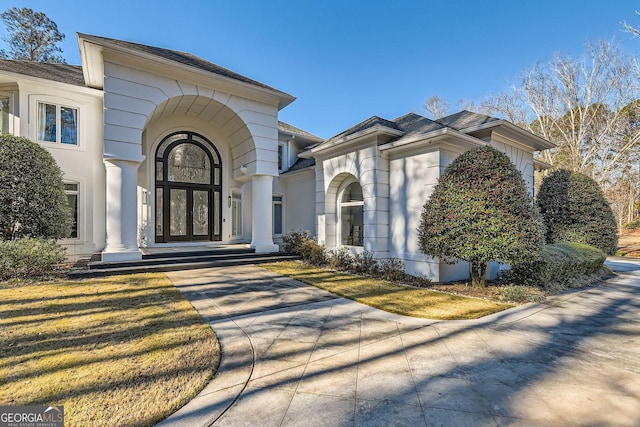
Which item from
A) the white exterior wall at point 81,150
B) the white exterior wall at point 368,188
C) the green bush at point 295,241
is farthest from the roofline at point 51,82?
the white exterior wall at point 368,188

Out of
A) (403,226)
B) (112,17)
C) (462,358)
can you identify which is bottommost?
(462,358)

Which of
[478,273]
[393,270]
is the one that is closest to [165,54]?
[393,270]

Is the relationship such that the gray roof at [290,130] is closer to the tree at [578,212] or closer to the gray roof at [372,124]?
the gray roof at [372,124]

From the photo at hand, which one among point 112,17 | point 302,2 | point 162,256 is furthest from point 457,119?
point 112,17

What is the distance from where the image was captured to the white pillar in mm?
7711

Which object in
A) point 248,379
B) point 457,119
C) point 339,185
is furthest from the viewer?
point 339,185

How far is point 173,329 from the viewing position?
152 inches

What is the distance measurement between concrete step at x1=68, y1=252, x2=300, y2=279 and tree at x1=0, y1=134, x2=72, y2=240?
5.29ft

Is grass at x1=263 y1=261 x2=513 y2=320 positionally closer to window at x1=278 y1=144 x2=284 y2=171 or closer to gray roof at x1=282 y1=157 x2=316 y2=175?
gray roof at x1=282 y1=157 x2=316 y2=175

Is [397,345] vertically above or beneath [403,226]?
beneath

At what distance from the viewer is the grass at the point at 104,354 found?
2.27m

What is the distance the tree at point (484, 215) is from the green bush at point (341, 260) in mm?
2833

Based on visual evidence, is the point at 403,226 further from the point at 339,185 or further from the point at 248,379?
the point at 248,379

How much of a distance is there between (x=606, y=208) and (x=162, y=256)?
15.0 m
